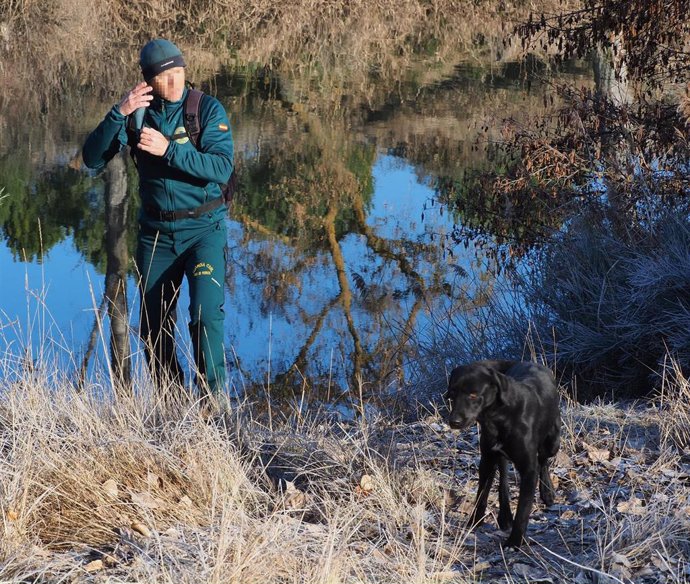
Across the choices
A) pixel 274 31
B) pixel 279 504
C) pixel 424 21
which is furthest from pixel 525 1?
pixel 279 504

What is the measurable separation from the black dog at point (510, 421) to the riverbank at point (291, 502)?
15cm

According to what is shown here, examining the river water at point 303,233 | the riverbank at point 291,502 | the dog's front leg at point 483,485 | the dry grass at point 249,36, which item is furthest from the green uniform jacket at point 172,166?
the dry grass at point 249,36

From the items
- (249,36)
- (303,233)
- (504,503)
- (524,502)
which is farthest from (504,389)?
(249,36)

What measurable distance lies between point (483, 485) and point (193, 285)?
2425 millimetres

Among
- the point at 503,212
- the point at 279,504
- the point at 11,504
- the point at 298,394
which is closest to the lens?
the point at 11,504

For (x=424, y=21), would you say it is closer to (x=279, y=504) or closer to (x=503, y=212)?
(x=503, y=212)

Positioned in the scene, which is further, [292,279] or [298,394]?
[292,279]

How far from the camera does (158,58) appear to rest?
19.7 ft

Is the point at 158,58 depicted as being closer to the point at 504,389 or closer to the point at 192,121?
the point at 192,121

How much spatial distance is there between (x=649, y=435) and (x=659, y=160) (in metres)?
5.23

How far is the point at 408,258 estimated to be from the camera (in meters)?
12.4

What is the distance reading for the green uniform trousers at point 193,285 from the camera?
612cm

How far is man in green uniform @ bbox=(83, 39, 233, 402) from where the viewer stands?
19.7 ft

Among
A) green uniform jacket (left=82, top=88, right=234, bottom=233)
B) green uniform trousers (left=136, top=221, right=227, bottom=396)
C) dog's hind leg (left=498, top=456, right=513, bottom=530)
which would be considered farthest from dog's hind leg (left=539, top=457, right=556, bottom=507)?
green uniform jacket (left=82, top=88, right=234, bottom=233)
